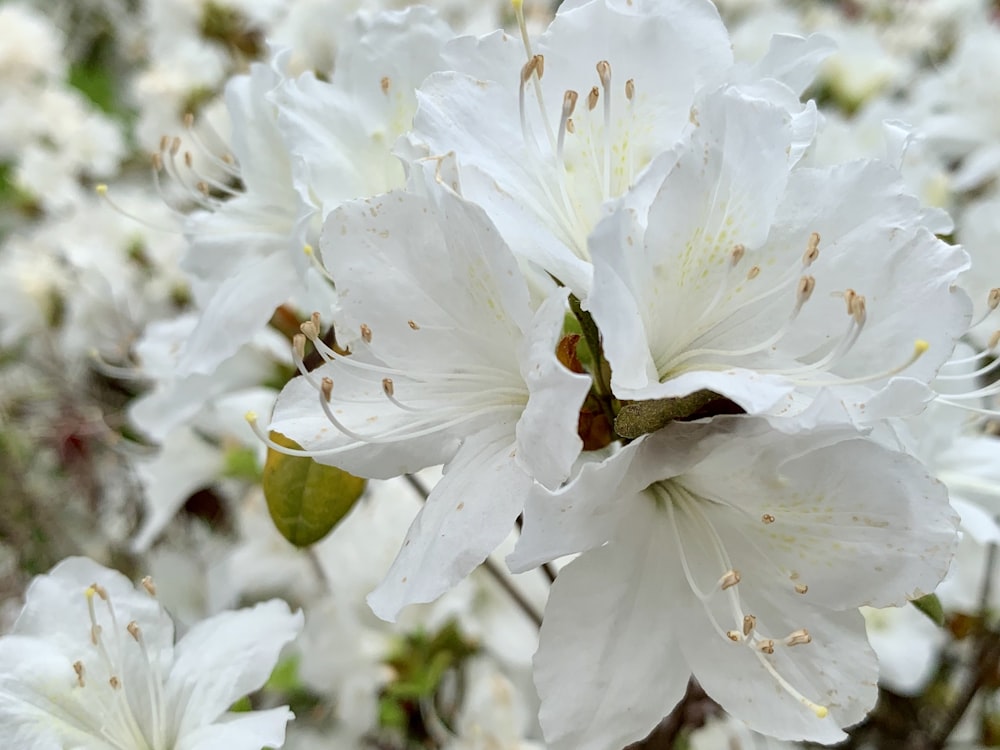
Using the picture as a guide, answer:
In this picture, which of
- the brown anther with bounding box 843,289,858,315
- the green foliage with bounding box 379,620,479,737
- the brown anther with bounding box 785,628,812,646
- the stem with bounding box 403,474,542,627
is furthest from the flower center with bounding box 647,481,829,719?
the green foliage with bounding box 379,620,479,737

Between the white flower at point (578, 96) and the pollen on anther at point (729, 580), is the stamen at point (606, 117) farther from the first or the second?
the pollen on anther at point (729, 580)

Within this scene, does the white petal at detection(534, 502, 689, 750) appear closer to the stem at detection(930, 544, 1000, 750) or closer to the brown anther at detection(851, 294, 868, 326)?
the brown anther at detection(851, 294, 868, 326)

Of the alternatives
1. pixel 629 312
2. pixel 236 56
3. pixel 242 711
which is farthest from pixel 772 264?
pixel 236 56

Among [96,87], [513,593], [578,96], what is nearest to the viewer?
[578,96]

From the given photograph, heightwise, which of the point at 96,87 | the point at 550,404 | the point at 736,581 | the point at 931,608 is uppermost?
the point at 550,404

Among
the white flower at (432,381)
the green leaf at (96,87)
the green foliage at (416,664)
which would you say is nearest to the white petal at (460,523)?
the white flower at (432,381)

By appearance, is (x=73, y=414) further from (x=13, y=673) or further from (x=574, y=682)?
(x=574, y=682)

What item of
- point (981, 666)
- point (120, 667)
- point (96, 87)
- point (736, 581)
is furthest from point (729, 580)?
point (96, 87)

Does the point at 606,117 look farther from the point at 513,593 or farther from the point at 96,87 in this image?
the point at 96,87
